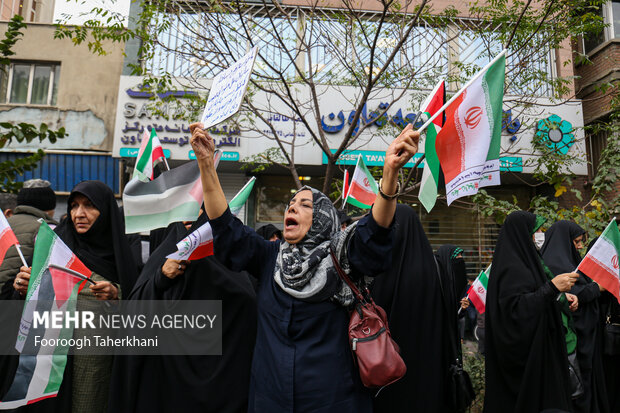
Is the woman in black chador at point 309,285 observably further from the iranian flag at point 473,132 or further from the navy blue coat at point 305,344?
the iranian flag at point 473,132

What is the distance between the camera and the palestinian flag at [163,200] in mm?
2633

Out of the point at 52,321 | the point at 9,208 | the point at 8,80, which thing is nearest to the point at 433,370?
the point at 52,321

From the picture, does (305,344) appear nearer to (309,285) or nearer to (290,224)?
(309,285)

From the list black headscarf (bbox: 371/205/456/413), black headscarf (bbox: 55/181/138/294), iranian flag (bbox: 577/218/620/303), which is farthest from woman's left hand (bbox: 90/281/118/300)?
iranian flag (bbox: 577/218/620/303)

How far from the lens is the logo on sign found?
6.44 ft

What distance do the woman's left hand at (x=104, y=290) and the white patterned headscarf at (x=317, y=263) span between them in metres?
1.19

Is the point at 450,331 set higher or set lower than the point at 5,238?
lower

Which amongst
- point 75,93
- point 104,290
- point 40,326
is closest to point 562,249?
point 104,290

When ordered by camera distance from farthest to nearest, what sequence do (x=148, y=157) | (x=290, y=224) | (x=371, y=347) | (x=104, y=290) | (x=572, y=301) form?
(x=572, y=301) < (x=148, y=157) < (x=104, y=290) < (x=290, y=224) < (x=371, y=347)

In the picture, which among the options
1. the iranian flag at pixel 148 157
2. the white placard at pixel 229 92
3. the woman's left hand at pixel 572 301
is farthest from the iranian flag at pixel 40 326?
the woman's left hand at pixel 572 301

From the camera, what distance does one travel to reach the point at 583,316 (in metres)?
3.60

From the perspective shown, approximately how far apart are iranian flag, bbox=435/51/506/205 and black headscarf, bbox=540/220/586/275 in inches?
89.9

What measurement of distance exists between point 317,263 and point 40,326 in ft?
5.63

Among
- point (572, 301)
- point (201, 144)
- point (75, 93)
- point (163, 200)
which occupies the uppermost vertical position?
point (75, 93)
